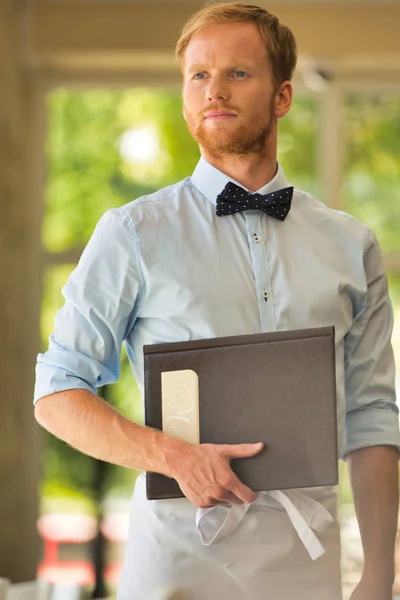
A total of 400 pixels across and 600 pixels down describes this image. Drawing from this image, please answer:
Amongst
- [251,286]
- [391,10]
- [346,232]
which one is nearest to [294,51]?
[346,232]

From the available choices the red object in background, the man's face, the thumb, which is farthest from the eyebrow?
the red object in background

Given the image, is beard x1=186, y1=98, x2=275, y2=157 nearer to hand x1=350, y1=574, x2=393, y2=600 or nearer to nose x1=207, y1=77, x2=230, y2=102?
nose x1=207, y1=77, x2=230, y2=102

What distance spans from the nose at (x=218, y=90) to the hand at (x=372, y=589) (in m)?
0.78

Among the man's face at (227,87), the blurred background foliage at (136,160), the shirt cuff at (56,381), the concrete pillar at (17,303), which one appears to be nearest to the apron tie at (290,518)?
the shirt cuff at (56,381)

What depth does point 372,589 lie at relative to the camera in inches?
60.7

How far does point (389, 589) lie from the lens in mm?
1564

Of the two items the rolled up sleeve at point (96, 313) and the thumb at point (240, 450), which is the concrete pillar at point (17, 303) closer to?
the rolled up sleeve at point (96, 313)

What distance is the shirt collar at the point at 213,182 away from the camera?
162 cm

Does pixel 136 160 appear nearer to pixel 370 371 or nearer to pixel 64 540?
pixel 64 540

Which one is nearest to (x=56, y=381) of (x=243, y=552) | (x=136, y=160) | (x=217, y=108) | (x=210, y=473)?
(x=210, y=473)

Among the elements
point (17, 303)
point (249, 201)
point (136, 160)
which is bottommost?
point (249, 201)

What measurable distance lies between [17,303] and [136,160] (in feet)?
3.46

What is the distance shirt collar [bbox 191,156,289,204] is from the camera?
5.31 feet

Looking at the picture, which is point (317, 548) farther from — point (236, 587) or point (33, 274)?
point (33, 274)
